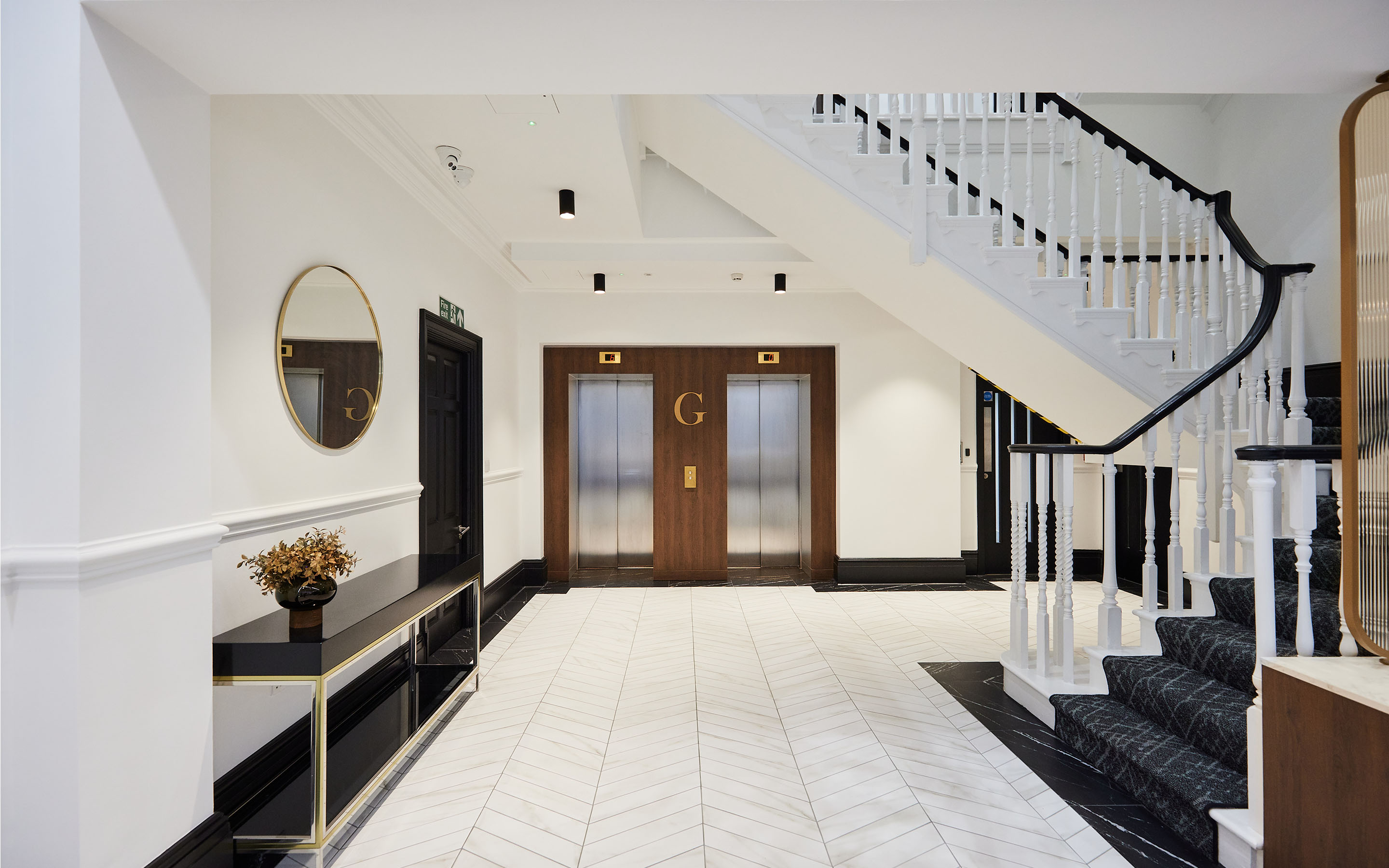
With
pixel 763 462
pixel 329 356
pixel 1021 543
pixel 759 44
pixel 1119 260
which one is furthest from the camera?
pixel 763 462

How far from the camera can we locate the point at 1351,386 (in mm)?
1879

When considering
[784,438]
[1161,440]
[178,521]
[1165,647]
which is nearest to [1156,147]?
[1161,440]

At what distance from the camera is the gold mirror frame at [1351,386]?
1.87m

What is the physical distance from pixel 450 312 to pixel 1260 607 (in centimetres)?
465

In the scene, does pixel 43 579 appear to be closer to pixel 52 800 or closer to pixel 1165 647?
pixel 52 800

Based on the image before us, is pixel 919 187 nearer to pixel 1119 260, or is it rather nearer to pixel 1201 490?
pixel 1119 260

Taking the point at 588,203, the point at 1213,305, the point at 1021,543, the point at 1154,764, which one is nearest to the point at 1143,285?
the point at 1213,305

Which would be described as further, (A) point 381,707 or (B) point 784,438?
(B) point 784,438

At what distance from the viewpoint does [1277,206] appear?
487 centimetres

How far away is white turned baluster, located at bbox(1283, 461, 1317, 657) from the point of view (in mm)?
2082

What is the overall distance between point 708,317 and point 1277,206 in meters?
4.59

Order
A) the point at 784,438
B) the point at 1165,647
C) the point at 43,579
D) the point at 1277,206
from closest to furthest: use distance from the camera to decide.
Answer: the point at 43,579, the point at 1165,647, the point at 1277,206, the point at 784,438

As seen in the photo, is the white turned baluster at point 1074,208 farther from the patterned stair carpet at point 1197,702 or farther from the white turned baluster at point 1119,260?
the patterned stair carpet at point 1197,702

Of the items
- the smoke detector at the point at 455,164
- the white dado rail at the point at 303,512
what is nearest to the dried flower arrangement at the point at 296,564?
the white dado rail at the point at 303,512
